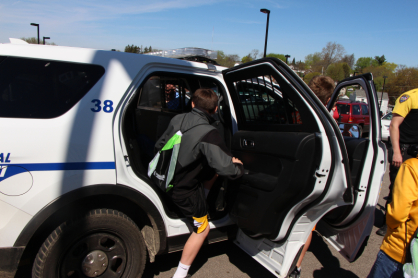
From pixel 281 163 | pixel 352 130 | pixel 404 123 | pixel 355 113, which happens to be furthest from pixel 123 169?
pixel 355 113

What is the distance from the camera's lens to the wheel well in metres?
1.86

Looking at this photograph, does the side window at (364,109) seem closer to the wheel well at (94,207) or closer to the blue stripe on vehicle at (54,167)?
the wheel well at (94,207)

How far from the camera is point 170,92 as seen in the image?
11.7 ft

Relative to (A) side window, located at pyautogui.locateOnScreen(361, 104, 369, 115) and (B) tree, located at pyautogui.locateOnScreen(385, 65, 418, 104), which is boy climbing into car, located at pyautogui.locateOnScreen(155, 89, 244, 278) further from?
(B) tree, located at pyautogui.locateOnScreen(385, 65, 418, 104)

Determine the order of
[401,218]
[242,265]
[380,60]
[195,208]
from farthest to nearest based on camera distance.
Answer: [380,60]
[242,265]
[195,208]
[401,218]

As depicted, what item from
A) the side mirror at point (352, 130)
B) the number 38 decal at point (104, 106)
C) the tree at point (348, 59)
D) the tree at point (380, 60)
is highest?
the tree at point (380, 60)

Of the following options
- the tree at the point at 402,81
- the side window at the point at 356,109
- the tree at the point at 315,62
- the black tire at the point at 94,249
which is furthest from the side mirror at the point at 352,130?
the tree at the point at 315,62

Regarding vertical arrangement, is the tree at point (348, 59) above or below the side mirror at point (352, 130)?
above

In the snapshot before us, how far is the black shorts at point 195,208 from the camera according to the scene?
7.36ft

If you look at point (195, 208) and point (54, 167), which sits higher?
point (54, 167)

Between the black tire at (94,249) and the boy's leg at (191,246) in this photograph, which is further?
the boy's leg at (191,246)

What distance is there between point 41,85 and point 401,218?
7.86 ft

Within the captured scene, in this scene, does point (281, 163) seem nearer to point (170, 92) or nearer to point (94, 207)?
point (94, 207)

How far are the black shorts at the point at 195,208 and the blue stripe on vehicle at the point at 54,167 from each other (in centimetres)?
61
